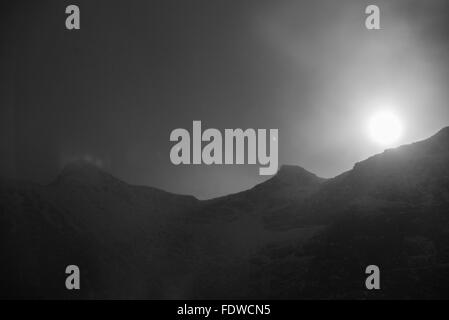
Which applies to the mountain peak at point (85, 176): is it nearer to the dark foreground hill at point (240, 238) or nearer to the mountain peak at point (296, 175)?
the dark foreground hill at point (240, 238)

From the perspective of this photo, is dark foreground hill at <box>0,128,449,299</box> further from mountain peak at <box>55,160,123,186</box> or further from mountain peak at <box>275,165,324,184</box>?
mountain peak at <box>275,165,324,184</box>

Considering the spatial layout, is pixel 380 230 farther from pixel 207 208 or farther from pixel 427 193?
pixel 207 208

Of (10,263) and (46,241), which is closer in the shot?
(10,263)

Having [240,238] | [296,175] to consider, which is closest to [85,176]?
[240,238]

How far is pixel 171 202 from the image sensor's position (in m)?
130

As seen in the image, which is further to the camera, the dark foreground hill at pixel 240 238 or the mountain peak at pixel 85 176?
the mountain peak at pixel 85 176

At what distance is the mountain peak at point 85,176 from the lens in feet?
391

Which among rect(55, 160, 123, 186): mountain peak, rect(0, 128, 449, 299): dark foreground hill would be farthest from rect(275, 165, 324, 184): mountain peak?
rect(55, 160, 123, 186): mountain peak

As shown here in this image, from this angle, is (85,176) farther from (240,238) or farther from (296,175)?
(296,175)

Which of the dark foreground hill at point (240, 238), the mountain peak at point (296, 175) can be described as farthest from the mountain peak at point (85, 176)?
the mountain peak at point (296, 175)

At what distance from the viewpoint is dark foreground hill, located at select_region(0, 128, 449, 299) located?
8156 centimetres

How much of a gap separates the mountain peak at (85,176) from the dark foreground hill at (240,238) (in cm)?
35
